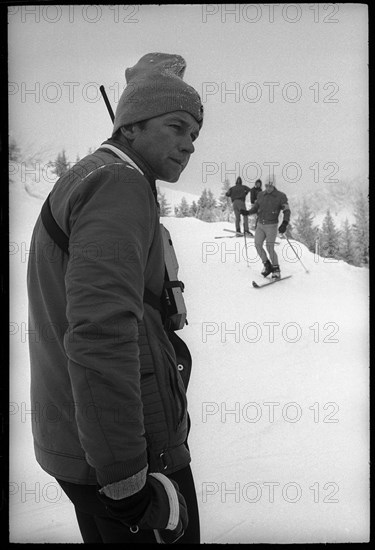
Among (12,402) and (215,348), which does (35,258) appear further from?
(215,348)

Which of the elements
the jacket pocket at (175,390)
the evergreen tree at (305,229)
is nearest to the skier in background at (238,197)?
the evergreen tree at (305,229)

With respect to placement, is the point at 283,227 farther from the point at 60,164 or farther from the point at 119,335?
the point at 119,335

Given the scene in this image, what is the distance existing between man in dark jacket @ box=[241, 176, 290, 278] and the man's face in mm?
2454

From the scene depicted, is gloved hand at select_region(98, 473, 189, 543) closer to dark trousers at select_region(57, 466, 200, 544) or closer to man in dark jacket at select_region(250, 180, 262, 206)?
dark trousers at select_region(57, 466, 200, 544)

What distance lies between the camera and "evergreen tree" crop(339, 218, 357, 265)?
140 inches

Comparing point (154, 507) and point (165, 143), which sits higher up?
point (165, 143)

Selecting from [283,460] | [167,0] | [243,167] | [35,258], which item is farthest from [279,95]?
[35,258]

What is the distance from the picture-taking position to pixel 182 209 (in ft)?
10.1

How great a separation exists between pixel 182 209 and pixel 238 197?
1.95 feet

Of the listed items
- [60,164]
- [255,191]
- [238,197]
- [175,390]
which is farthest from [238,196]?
[175,390]

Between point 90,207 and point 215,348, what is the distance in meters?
2.47

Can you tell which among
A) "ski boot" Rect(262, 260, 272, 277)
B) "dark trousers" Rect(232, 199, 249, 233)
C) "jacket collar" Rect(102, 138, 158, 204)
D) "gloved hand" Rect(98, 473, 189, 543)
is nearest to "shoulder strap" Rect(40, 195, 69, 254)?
"jacket collar" Rect(102, 138, 158, 204)

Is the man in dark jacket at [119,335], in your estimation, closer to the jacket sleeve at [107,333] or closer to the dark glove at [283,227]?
the jacket sleeve at [107,333]
